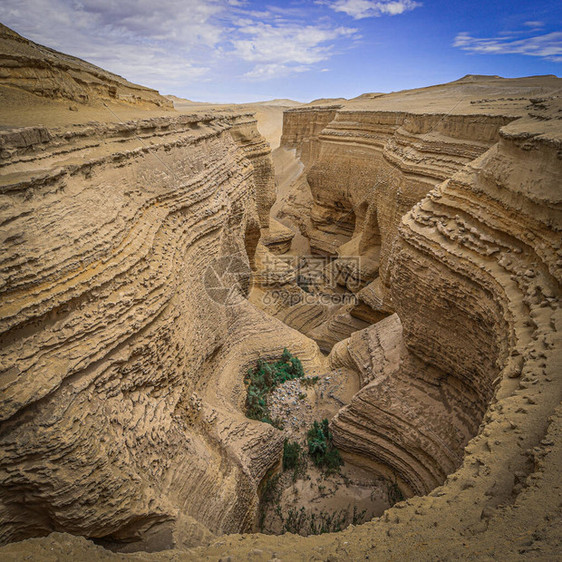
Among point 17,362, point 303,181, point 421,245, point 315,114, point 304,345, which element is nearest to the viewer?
point 17,362

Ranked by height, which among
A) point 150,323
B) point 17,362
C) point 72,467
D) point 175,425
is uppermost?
point 17,362

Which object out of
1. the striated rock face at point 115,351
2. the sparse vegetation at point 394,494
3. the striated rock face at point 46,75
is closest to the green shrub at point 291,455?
the striated rock face at point 115,351

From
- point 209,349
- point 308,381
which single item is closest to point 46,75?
point 209,349

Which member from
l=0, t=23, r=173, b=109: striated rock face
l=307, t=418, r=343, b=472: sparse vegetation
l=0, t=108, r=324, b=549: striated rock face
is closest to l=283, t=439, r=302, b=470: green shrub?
l=307, t=418, r=343, b=472: sparse vegetation

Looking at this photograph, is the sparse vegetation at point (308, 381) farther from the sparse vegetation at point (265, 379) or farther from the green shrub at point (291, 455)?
the green shrub at point (291, 455)

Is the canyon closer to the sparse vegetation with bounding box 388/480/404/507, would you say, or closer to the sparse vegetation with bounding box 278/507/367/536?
the sparse vegetation with bounding box 388/480/404/507

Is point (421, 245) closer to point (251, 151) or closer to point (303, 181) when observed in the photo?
point (251, 151)

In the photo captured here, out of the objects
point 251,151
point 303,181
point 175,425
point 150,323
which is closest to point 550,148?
point 150,323
